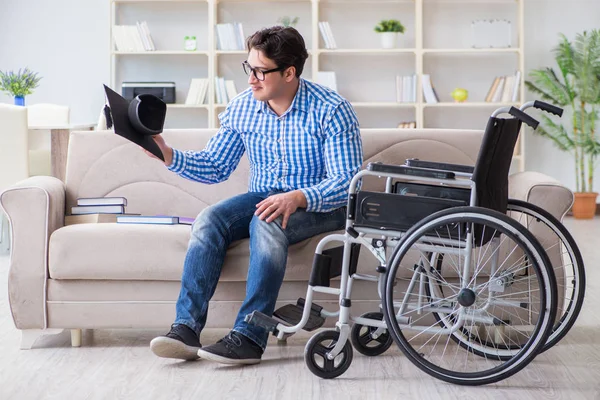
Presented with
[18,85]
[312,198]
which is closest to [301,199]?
[312,198]

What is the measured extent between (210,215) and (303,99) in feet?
1.52

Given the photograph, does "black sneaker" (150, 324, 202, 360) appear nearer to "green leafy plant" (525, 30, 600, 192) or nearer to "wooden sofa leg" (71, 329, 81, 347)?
"wooden sofa leg" (71, 329, 81, 347)

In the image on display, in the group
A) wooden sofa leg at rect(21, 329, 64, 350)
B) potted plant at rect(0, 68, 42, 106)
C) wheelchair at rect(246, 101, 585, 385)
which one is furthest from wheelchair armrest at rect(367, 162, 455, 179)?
potted plant at rect(0, 68, 42, 106)

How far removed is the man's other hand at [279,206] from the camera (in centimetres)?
243

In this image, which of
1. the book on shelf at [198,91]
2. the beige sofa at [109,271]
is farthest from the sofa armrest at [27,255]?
the book on shelf at [198,91]

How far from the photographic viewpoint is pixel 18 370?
7.83 ft

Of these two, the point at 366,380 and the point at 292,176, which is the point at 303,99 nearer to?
the point at 292,176

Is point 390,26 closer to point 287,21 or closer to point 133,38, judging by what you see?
point 287,21

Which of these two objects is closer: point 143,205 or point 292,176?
point 292,176

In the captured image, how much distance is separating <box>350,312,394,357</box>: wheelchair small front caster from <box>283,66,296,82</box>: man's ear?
75cm

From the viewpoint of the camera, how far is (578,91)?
251 inches

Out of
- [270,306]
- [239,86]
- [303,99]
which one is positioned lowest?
[270,306]

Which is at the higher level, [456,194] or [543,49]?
[543,49]

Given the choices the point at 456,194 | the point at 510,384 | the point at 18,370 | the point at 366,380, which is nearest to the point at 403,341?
the point at 366,380
